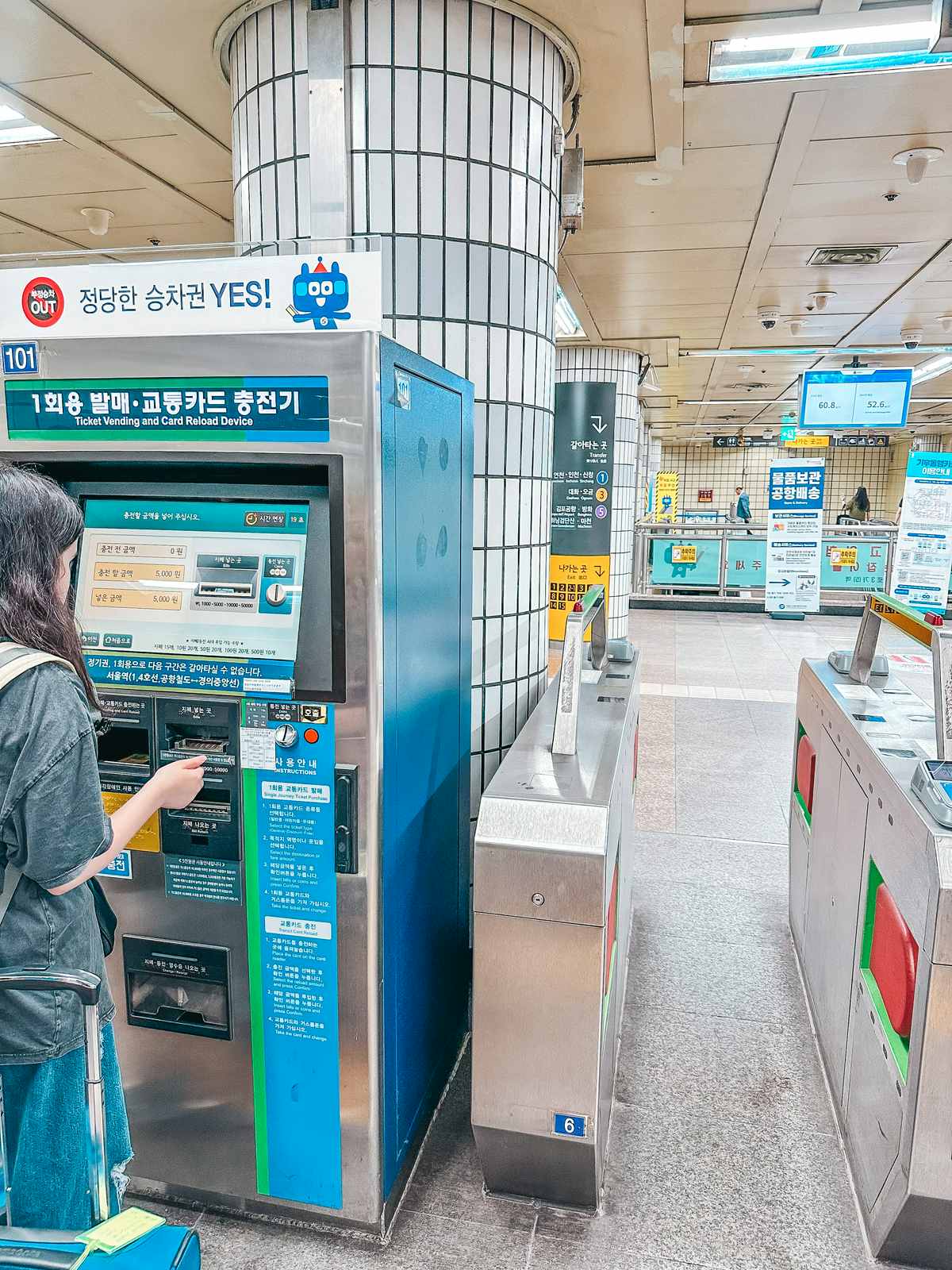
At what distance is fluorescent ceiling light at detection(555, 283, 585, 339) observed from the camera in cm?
641

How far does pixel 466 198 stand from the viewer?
2271mm

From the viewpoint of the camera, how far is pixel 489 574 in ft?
8.04

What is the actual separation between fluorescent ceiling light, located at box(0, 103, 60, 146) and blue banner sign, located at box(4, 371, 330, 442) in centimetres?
257

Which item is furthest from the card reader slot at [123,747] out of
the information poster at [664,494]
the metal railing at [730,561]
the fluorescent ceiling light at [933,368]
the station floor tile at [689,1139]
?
the information poster at [664,494]

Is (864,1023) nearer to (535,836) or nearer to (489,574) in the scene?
(535,836)

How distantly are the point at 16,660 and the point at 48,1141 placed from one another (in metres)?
0.77

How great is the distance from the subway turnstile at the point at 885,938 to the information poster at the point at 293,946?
3.40 ft

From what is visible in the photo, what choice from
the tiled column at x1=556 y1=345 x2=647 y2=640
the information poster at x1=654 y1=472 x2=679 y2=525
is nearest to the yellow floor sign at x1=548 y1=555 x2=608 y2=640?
the tiled column at x1=556 y1=345 x2=647 y2=640

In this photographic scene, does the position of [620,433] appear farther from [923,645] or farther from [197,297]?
[197,297]

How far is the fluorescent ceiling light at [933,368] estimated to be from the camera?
376 inches

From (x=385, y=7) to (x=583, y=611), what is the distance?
1.56 m

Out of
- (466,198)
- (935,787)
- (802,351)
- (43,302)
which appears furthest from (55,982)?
(802,351)

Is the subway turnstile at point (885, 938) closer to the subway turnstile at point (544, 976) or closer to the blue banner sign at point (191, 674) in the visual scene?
the subway turnstile at point (544, 976)

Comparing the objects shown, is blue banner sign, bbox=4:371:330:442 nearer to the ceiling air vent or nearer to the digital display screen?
the ceiling air vent
